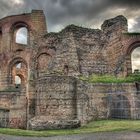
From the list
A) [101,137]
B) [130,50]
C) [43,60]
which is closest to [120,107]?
[101,137]

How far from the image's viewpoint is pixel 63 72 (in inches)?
728

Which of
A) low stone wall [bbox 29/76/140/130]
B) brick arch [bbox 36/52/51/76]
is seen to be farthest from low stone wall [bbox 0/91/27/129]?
brick arch [bbox 36/52/51/76]

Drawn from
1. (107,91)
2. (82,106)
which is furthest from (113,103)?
(82,106)

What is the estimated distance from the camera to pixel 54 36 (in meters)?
24.7

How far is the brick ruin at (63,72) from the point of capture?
1625 centimetres

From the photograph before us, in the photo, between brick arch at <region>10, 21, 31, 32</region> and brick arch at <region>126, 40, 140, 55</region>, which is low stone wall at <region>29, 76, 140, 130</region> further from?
brick arch at <region>10, 21, 31, 32</region>

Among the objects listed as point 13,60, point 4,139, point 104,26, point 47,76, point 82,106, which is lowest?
point 4,139

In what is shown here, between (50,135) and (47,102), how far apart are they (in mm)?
3903

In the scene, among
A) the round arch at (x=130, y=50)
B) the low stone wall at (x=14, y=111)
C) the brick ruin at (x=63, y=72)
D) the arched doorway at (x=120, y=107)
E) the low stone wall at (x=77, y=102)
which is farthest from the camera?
the round arch at (x=130, y=50)

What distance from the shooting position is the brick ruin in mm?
16250

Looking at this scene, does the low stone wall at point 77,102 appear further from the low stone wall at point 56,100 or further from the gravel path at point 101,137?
the gravel path at point 101,137

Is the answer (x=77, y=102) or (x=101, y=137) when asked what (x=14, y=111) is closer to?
(x=77, y=102)

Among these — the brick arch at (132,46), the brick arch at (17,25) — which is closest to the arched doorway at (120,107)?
the brick arch at (132,46)

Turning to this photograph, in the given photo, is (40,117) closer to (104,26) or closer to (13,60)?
(104,26)
